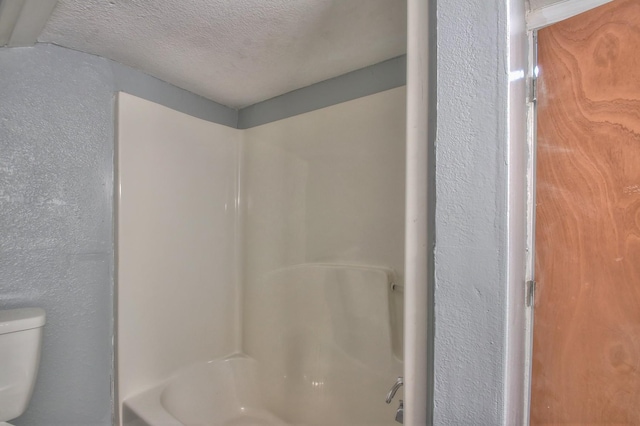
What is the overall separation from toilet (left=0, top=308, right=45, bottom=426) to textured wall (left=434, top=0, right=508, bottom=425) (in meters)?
1.40

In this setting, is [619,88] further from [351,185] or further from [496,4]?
[351,185]

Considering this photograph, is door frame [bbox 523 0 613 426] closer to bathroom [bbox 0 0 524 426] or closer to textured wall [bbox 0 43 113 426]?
bathroom [bbox 0 0 524 426]

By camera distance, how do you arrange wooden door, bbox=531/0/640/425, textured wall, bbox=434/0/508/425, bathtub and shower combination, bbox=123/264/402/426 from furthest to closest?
bathtub and shower combination, bbox=123/264/402/426 < wooden door, bbox=531/0/640/425 < textured wall, bbox=434/0/508/425

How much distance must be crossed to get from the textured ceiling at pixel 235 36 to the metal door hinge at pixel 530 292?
39.6 inches

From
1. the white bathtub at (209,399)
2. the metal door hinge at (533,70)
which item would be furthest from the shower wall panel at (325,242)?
the metal door hinge at (533,70)

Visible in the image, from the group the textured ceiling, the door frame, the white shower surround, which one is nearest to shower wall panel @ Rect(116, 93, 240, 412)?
the white shower surround

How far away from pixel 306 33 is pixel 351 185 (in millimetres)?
703

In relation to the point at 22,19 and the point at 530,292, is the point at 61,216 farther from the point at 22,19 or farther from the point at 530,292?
the point at 530,292

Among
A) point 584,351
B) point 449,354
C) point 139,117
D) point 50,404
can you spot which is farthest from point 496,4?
point 50,404

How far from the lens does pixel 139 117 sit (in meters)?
1.54

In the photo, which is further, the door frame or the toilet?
the toilet

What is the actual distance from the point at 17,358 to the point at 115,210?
65cm

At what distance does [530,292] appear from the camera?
840 millimetres

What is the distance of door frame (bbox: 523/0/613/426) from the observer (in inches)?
31.8
